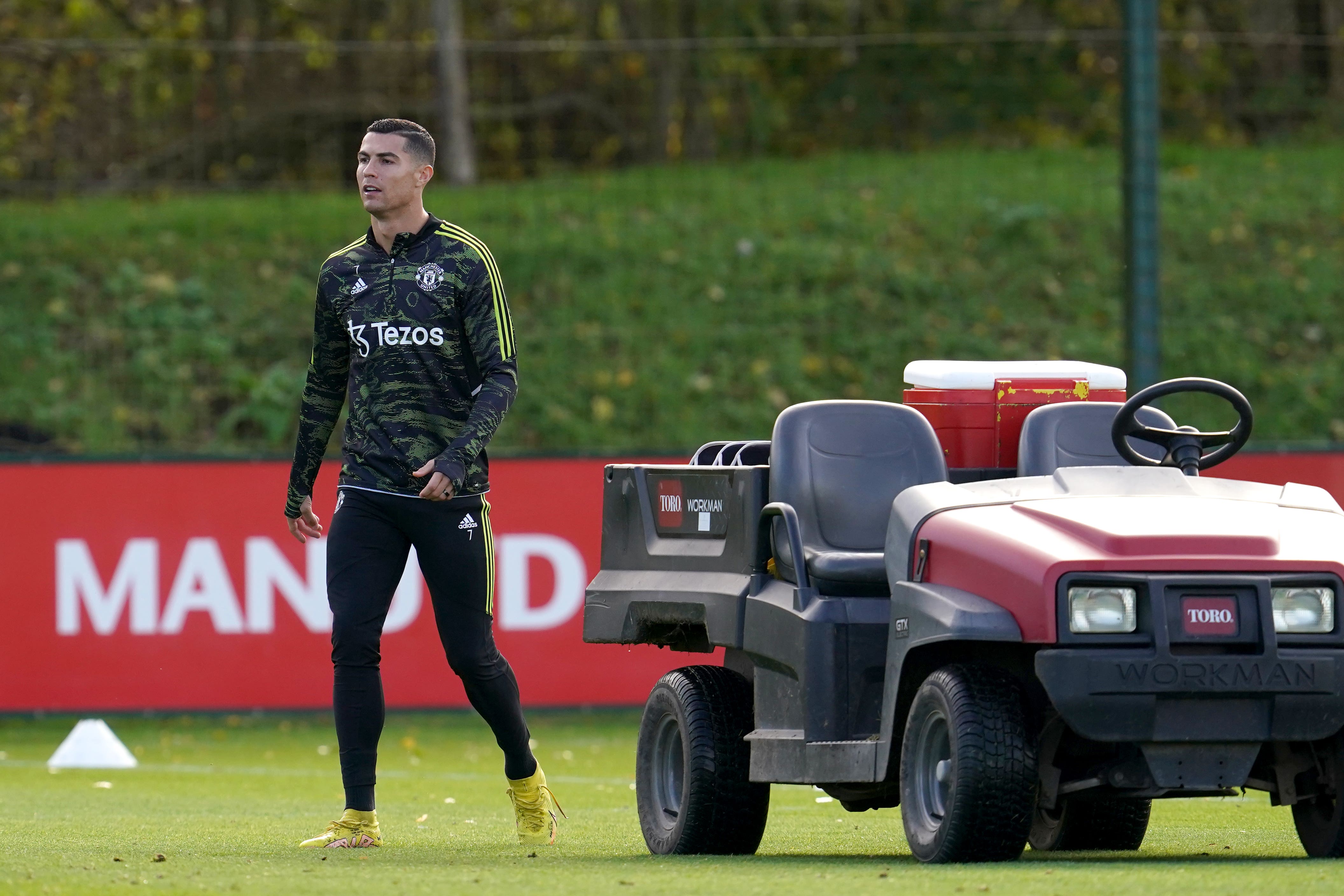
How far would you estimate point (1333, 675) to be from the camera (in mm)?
5262

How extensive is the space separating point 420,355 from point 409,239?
1.16ft

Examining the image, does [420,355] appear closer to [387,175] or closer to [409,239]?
[409,239]

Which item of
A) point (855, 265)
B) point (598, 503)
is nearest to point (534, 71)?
point (855, 265)

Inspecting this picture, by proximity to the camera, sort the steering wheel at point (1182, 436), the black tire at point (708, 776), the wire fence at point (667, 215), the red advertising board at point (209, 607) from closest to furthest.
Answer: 1. the steering wheel at point (1182, 436)
2. the black tire at point (708, 776)
3. the red advertising board at point (209, 607)
4. the wire fence at point (667, 215)

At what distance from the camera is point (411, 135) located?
6496 millimetres

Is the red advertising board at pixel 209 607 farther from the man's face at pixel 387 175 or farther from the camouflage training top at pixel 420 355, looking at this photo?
the man's face at pixel 387 175

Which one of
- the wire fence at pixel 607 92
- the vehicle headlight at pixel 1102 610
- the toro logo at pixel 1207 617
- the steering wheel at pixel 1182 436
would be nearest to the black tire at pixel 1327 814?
the toro logo at pixel 1207 617

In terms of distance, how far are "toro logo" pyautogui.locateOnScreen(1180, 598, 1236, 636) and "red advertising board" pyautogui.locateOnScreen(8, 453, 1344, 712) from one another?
636 cm

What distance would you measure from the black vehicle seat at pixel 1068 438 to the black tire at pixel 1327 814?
99 cm

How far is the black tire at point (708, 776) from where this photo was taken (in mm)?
6383

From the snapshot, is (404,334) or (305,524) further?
(305,524)

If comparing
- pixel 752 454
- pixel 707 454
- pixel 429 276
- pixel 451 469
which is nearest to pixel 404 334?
pixel 429 276

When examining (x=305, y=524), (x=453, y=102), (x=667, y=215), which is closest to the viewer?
(x=305, y=524)

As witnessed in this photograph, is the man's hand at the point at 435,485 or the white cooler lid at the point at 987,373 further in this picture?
the white cooler lid at the point at 987,373
